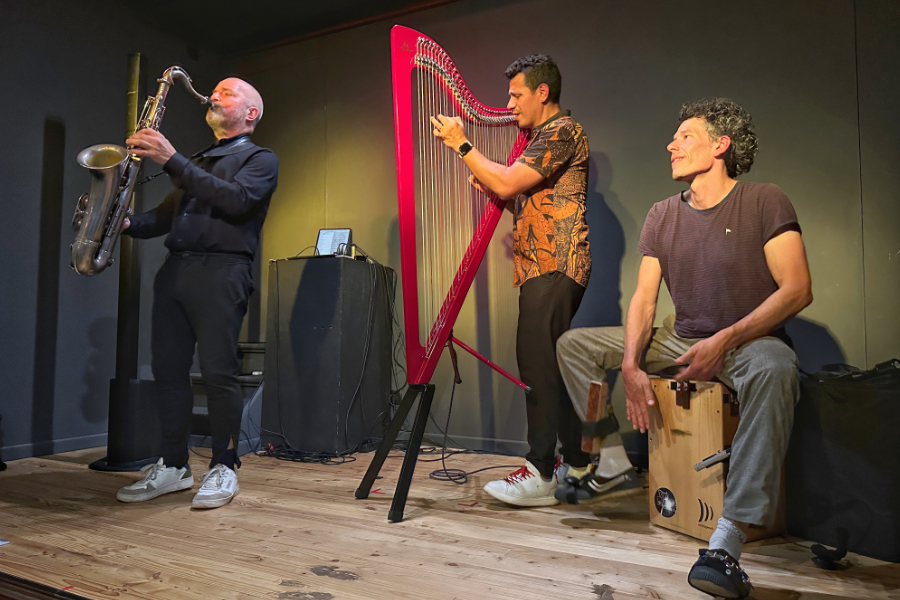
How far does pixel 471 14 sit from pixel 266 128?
65.0 inches

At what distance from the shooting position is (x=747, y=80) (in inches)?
105

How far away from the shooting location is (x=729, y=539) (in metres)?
1.33

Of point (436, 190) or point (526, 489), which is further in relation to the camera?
point (436, 190)

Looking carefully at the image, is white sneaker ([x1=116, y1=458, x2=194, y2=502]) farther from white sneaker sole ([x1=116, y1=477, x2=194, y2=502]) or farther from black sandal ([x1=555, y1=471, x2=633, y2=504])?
black sandal ([x1=555, y1=471, x2=633, y2=504])

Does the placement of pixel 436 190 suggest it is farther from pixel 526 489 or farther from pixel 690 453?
pixel 690 453

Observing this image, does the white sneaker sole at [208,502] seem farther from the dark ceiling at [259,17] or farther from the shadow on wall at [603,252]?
the dark ceiling at [259,17]

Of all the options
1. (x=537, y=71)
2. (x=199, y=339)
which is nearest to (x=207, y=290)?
(x=199, y=339)

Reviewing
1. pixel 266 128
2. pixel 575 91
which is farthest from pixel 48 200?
pixel 575 91

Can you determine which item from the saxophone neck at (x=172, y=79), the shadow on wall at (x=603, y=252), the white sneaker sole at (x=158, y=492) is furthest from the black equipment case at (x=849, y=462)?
the saxophone neck at (x=172, y=79)

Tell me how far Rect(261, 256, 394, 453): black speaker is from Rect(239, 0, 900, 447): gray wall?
43cm

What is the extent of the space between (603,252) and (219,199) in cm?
183

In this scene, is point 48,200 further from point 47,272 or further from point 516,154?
point 516,154

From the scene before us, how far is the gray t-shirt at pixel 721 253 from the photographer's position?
1634 mm

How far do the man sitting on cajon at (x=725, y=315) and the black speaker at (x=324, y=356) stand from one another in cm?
139
